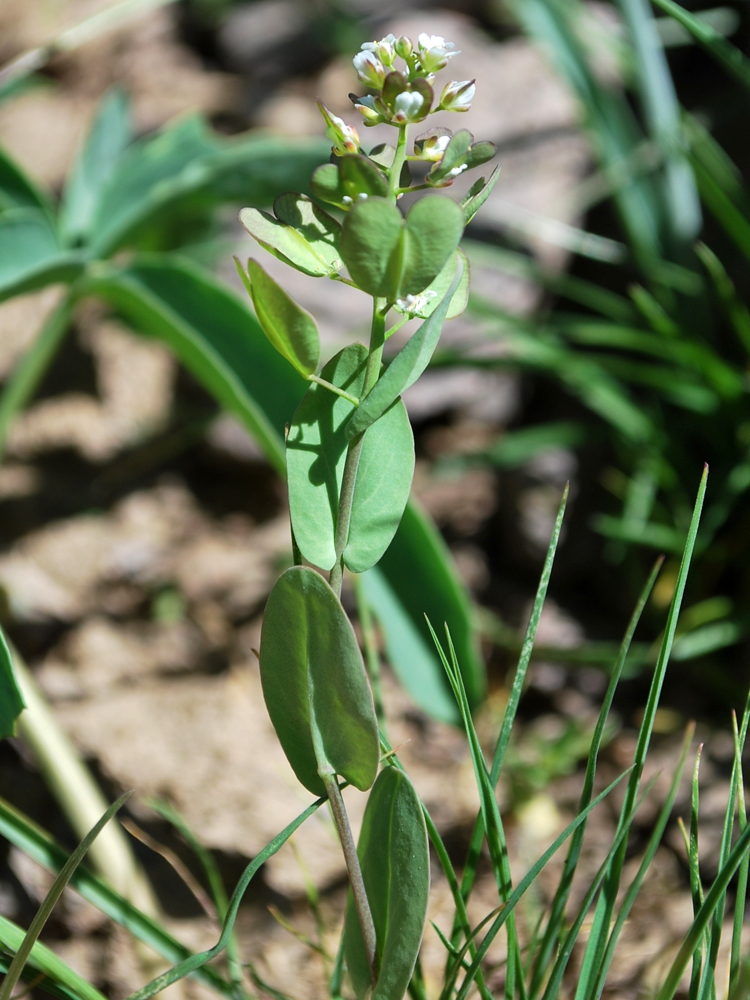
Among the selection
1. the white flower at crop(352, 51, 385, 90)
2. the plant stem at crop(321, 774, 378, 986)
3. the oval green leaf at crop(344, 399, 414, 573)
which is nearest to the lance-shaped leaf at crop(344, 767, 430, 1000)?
the plant stem at crop(321, 774, 378, 986)

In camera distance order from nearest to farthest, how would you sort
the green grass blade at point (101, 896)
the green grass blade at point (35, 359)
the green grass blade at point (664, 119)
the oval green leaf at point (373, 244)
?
the oval green leaf at point (373, 244), the green grass blade at point (101, 896), the green grass blade at point (35, 359), the green grass blade at point (664, 119)

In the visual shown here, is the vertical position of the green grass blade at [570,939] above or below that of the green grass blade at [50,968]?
below

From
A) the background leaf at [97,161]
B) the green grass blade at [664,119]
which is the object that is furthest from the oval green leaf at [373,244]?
the green grass blade at [664,119]

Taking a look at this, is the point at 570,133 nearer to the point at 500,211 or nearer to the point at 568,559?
the point at 500,211

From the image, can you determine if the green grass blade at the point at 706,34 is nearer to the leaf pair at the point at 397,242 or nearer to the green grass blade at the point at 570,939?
the leaf pair at the point at 397,242

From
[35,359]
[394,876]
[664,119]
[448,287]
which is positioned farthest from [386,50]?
[664,119]

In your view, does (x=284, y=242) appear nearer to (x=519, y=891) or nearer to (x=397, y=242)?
(x=397, y=242)
